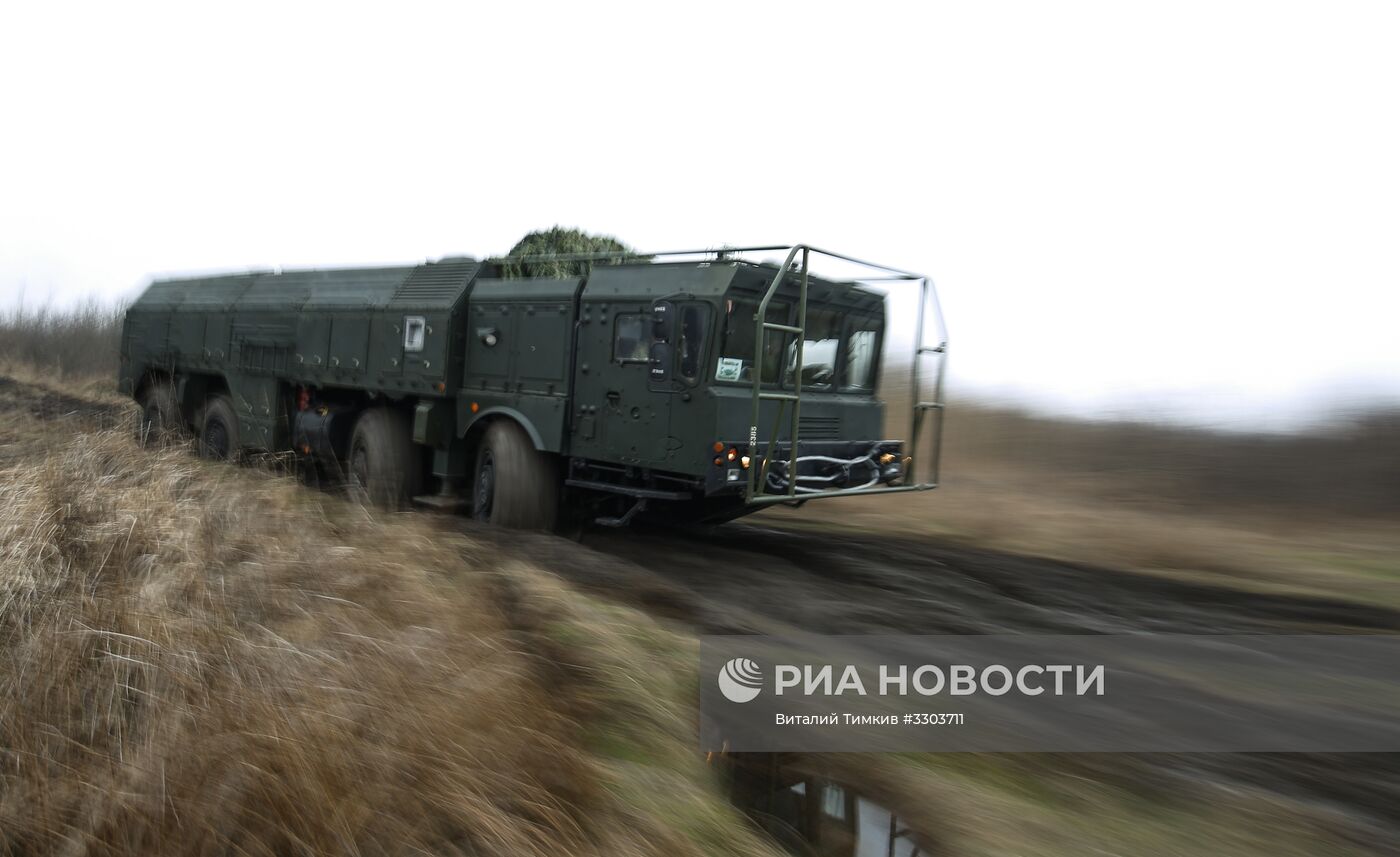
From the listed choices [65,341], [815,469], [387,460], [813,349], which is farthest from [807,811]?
[65,341]

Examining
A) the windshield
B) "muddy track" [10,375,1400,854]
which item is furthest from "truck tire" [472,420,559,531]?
the windshield

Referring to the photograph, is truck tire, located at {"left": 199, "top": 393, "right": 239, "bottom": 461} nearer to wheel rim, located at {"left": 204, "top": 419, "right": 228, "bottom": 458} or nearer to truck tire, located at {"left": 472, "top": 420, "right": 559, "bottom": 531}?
wheel rim, located at {"left": 204, "top": 419, "right": 228, "bottom": 458}

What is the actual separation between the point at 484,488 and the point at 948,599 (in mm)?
5010

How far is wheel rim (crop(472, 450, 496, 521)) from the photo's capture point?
996cm

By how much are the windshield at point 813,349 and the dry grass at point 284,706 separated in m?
3.44

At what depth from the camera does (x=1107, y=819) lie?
3.65m

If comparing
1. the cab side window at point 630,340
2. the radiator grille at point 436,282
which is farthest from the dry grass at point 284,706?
the radiator grille at point 436,282

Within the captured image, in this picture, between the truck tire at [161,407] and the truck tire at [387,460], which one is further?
the truck tire at [161,407]

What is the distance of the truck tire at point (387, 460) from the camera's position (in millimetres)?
10906

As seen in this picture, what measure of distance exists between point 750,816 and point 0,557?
12.1 ft

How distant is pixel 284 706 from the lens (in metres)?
3.33

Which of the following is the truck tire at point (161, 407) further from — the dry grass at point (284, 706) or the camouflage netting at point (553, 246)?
the dry grass at point (284, 706)

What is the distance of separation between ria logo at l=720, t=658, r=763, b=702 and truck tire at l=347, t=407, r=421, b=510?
6742 mm

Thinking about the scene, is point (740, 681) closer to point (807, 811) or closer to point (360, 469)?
point (807, 811)
